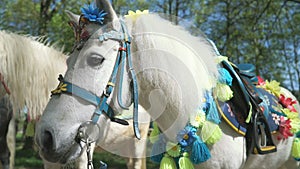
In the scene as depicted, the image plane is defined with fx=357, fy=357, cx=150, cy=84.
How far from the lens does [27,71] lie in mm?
3051

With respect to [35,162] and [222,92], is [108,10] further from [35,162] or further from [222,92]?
[35,162]

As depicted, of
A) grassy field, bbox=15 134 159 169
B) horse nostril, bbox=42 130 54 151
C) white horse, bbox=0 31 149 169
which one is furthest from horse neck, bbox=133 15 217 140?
grassy field, bbox=15 134 159 169

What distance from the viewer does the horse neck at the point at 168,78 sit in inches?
66.3

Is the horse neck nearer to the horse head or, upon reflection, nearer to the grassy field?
the horse head

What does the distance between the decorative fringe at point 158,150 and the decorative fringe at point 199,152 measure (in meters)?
0.19

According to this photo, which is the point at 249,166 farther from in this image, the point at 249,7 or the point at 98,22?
the point at 249,7

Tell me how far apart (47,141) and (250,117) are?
3.74 ft

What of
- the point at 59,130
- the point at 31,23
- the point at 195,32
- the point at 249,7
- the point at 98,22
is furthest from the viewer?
the point at 31,23

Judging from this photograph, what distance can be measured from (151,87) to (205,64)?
1.19 ft

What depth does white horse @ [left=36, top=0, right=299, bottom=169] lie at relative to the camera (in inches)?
57.9

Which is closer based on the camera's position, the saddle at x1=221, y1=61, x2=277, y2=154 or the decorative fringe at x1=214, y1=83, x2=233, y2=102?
the decorative fringe at x1=214, y1=83, x2=233, y2=102

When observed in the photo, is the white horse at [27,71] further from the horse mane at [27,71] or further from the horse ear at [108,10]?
the horse ear at [108,10]

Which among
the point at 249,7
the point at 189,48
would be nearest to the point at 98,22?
the point at 189,48

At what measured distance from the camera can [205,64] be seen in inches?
75.2
